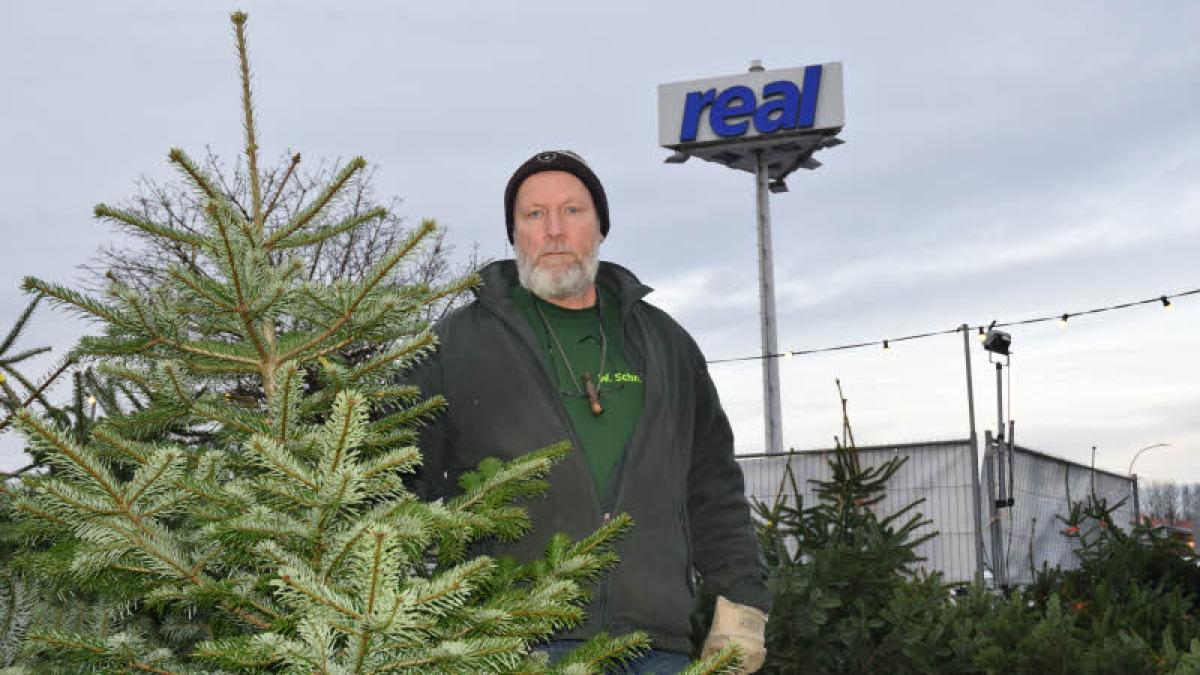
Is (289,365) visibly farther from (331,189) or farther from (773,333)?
(773,333)

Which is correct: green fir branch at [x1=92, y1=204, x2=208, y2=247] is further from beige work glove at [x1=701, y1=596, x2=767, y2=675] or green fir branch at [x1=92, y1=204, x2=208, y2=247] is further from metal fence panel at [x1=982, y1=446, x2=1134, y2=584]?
metal fence panel at [x1=982, y1=446, x2=1134, y2=584]

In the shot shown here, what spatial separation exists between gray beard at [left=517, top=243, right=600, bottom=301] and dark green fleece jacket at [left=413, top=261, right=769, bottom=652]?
0.24 ft

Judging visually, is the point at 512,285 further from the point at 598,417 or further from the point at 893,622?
the point at 893,622

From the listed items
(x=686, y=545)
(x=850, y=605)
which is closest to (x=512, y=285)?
(x=686, y=545)

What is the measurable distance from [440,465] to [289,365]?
4.62 feet

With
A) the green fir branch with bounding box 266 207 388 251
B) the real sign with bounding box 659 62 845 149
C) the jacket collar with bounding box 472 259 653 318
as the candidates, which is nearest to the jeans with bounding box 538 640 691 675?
the jacket collar with bounding box 472 259 653 318

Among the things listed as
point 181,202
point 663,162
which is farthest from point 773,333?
point 181,202

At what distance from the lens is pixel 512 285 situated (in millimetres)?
3852

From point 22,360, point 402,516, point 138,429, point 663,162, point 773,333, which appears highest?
point 663,162

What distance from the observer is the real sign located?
46.4m

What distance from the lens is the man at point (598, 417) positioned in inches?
133

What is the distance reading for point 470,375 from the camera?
3477 millimetres

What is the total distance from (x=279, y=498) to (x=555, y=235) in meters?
1.89

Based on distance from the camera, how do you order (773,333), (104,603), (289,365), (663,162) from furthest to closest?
1. (663,162)
2. (773,333)
3. (104,603)
4. (289,365)
